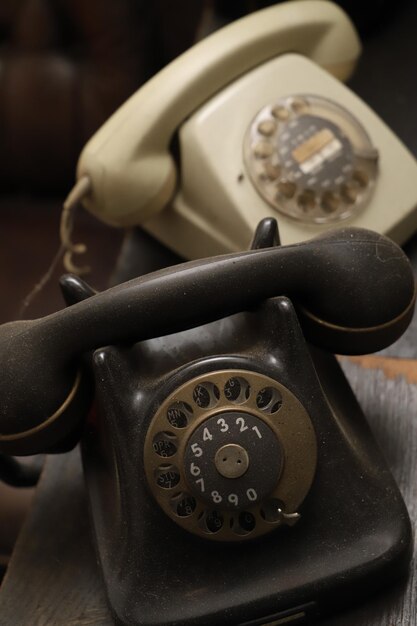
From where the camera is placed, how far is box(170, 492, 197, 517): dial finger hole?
0.67m

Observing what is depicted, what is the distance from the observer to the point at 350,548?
69 cm

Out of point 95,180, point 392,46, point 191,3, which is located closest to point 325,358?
point 95,180

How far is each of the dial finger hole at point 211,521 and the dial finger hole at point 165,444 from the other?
0.17ft

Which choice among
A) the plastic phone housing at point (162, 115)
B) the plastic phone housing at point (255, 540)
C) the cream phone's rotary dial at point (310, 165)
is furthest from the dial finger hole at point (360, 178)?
the plastic phone housing at point (255, 540)

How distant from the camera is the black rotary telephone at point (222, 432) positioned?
67 centimetres

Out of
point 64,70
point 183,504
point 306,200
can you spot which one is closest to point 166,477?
point 183,504

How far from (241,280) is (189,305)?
4 centimetres

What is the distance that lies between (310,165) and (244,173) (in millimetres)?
71

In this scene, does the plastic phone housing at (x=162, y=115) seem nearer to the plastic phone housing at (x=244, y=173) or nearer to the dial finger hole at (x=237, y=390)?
the plastic phone housing at (x=244, y=173)

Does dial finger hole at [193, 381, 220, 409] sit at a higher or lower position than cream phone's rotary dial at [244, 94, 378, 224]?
higher

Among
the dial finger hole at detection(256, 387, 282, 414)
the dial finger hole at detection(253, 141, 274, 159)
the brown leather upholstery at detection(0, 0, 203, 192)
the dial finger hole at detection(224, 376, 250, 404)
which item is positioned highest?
the dial finger hole at detection(224, 376, 250, 404)

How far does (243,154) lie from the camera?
38.9 inches

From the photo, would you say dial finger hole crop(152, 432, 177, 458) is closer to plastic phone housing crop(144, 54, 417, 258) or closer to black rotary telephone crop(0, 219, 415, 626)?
black rotary telephone crop(0, 219, 415, 626)

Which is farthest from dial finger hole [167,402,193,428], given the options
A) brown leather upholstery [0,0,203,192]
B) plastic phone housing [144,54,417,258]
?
brown leather upholstery [0,0,203,192]
